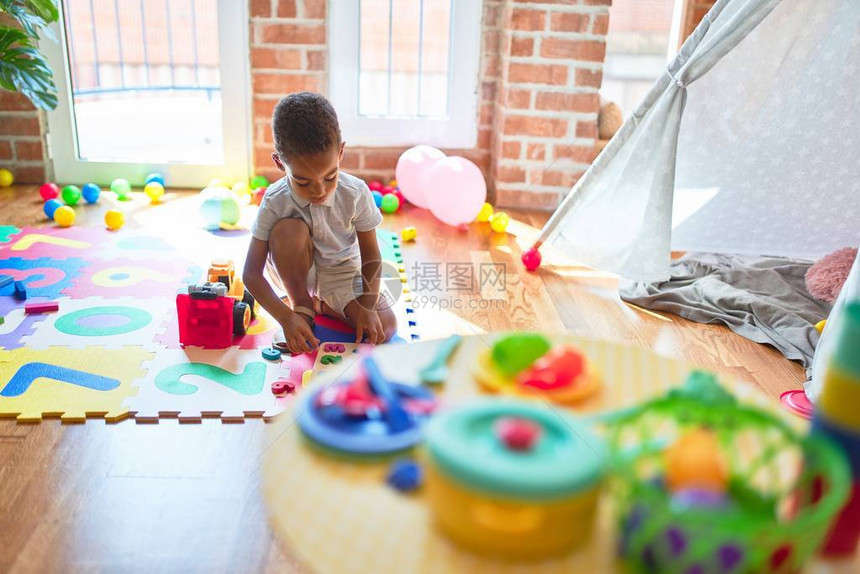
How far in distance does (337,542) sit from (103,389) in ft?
3.14

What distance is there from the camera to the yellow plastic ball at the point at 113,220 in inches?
87.2

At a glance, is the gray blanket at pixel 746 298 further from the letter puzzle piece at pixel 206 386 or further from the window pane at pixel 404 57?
the window pane at pixel 404 57

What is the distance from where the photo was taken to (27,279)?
1.82 metres

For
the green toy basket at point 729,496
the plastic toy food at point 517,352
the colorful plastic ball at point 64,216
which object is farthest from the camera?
the colorful plastic ball at point 64,216

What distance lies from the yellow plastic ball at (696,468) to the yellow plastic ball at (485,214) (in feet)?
6.35

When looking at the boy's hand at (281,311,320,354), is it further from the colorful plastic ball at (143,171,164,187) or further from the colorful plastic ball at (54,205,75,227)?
the colorful plastic ball at (143,171,164,187)

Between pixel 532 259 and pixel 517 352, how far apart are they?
1313 mm

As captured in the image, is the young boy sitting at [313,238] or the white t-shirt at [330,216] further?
the white t-shirt at [330,216]

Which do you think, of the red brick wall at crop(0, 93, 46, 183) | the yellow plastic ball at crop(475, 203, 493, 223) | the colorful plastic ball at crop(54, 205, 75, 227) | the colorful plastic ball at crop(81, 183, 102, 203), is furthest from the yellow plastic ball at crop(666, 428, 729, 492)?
the red brick wall at crop(0, 93, 46, 183)

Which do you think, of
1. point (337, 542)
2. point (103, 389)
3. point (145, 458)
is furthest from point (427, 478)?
point (103, 389)

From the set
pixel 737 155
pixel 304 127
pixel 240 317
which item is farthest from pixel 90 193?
pixel 737 155

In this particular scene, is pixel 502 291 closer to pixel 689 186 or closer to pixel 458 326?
pixel 458 326

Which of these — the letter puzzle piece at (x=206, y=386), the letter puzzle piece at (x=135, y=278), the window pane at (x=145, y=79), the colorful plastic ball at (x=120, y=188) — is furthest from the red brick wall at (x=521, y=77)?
the letter puzzle piece at (x=206, y=386)

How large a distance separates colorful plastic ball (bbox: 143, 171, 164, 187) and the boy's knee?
130 centimetres
